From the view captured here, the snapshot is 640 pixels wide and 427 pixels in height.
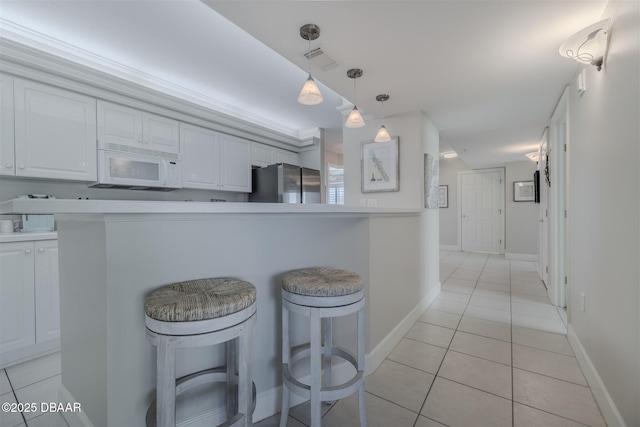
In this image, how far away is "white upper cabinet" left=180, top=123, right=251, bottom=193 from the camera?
3.36 metres

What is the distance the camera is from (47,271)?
211cm

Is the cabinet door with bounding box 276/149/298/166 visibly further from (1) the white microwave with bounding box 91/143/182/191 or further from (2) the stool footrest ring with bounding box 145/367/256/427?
(2) the stool footrest ring with bounding box 145/367/256/427

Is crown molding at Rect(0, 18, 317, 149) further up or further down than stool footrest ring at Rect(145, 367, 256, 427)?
further up

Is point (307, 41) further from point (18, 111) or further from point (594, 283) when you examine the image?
point (18, 111)

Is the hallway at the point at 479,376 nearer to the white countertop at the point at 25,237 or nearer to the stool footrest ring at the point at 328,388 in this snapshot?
the stool footrest ring at the point at 328,388

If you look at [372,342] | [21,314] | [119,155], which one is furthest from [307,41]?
[21,314]

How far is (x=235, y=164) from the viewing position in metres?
3.87

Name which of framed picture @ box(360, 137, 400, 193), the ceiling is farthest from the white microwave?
framed picture @ box(360, 137, 400, 193)

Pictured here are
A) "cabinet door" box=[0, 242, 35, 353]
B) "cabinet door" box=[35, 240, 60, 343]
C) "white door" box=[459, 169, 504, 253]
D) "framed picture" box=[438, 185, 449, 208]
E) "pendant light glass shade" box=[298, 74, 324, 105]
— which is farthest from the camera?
→ "framed picture" box=[438, 185, 449, 208]

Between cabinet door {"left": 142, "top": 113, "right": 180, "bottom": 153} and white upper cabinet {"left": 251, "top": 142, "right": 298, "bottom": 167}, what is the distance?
3.73 ft

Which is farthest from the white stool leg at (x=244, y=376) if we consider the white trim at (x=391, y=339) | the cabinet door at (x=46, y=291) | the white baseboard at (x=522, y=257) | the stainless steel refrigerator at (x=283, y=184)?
the white baseboard at (x=522, y=257)

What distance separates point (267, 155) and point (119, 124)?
1998 mm

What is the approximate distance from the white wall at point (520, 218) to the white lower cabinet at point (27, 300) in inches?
302

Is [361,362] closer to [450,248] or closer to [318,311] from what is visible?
[318,311]
